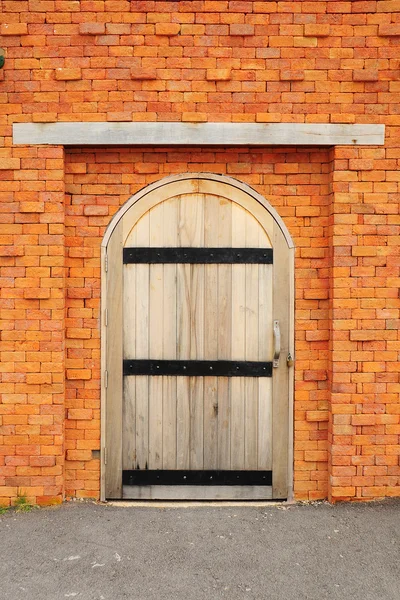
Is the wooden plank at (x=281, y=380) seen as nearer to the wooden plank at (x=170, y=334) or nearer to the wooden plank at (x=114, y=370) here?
the wooden plank at (x=170, y=334)

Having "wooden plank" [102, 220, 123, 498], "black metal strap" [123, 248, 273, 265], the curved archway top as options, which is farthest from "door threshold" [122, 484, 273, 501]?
the curved archway top

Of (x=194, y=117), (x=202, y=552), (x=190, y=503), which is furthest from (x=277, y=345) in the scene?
(x=194, y=117)

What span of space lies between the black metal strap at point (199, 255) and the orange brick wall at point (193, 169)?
0.86 feet

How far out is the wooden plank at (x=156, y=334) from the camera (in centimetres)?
404

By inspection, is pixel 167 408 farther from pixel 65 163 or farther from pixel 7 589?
pixel 65 163

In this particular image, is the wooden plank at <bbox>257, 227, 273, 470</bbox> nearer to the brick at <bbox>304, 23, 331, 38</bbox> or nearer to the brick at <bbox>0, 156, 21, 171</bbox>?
→ the brick at <bbox>304, 23, 331, 38</bbox>

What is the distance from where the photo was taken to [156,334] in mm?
4062

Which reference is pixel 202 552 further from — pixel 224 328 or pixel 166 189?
pixel 166 189

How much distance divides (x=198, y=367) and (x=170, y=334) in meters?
0.34

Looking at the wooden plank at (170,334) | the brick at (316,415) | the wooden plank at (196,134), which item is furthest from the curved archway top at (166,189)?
the brick at (316,415)

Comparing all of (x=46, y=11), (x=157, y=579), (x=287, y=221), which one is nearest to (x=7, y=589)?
(x=157, y=579)

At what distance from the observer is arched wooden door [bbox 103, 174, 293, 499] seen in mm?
4039

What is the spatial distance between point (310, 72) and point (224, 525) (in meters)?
3.37

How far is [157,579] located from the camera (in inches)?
121
